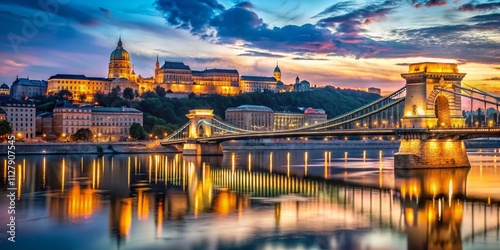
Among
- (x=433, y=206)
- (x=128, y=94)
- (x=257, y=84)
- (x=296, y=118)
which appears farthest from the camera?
(x=257, y=84)

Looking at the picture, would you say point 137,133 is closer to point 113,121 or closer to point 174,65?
point 113,121

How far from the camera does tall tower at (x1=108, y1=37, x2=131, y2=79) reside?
425 feet

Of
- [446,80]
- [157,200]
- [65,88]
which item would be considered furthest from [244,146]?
[157,200]

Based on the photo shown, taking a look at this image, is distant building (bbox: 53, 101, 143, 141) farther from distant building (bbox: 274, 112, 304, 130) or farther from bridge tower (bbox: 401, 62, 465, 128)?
bridge tower (bbox: 401, 62, 465, 128)

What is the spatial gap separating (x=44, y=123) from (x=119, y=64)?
136 ft

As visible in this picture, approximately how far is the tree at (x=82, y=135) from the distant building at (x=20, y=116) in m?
5.88

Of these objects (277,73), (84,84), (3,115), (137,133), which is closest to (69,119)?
(3,115)

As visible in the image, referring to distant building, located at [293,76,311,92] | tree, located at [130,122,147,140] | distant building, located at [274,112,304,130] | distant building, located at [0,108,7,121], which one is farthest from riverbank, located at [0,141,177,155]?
distant building, located at [293,76,311,92]

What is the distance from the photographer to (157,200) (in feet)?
90.9

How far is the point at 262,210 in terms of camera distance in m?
24.6

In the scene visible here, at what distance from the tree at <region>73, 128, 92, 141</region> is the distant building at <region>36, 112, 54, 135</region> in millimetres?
8228

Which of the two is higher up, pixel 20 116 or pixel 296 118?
pixel 296 118

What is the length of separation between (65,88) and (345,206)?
98930 mm

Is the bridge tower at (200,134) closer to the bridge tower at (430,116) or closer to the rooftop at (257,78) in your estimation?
the bridge tower at (430,116)
